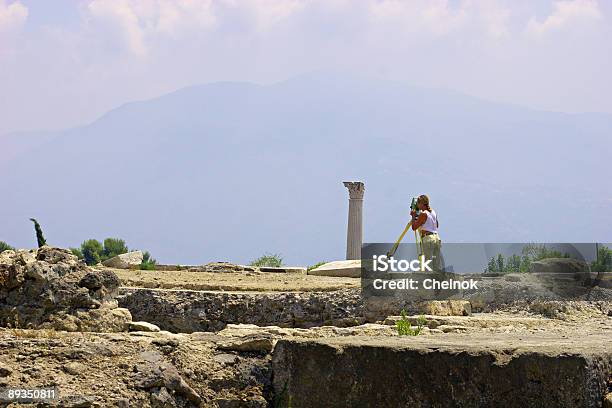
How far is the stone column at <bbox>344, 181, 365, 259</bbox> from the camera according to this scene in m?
24.6

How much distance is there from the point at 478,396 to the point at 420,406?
0.38 meters

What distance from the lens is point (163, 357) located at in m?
6.34

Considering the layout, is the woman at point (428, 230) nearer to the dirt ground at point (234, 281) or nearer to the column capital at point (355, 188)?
the dirt ground at point (234, 281)

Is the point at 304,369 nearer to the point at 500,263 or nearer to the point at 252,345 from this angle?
the point at 252,345

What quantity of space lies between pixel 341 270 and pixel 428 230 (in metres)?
4.33

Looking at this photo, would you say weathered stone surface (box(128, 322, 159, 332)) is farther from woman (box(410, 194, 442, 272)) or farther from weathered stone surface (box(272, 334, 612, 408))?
woman (box(410, 194, 442, 272))

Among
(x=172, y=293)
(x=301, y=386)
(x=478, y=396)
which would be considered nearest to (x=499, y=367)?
(x=478, y=396)

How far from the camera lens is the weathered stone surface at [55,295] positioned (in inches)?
315

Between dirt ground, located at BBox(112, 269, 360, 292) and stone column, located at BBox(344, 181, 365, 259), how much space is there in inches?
274

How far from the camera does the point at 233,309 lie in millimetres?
13680

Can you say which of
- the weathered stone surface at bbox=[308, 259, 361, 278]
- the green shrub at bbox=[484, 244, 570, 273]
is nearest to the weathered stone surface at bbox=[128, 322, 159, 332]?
the green shrub at bbox=[484, 244, 570, 273]

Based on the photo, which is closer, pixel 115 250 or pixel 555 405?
pixel 555 405

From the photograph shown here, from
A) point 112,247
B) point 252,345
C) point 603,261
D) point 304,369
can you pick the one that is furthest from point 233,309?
point 112,247

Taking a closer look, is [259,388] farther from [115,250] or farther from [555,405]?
[115,250]
